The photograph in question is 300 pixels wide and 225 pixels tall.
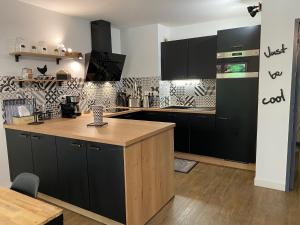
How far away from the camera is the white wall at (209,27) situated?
152 inches

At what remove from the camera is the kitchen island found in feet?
6.53

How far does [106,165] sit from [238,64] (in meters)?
2.36

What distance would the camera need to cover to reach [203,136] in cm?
376

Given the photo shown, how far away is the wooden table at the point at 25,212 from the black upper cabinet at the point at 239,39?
3.05m

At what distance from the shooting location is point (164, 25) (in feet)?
14.5

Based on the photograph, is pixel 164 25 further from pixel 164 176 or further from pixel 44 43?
pixel 164 176

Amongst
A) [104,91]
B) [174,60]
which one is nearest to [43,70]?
[104,91]

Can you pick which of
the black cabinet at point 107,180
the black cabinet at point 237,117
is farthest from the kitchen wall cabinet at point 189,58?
the black cabinet at point 107,180

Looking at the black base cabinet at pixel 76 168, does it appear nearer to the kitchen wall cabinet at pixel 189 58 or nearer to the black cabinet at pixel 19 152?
the black cabinet at pixel 19 152

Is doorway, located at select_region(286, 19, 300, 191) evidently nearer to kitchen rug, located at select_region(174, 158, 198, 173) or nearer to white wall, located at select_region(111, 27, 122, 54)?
kitchen rug, located at select_region(174, 158, 198, 173)

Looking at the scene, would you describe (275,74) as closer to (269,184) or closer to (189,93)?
(269,184)

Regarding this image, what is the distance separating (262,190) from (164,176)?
1.29 metres

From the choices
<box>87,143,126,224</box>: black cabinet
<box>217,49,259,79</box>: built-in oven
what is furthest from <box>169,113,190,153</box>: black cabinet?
<box>87,143,126,224</box>: black cabinet

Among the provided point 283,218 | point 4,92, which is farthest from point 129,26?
point 283,218
